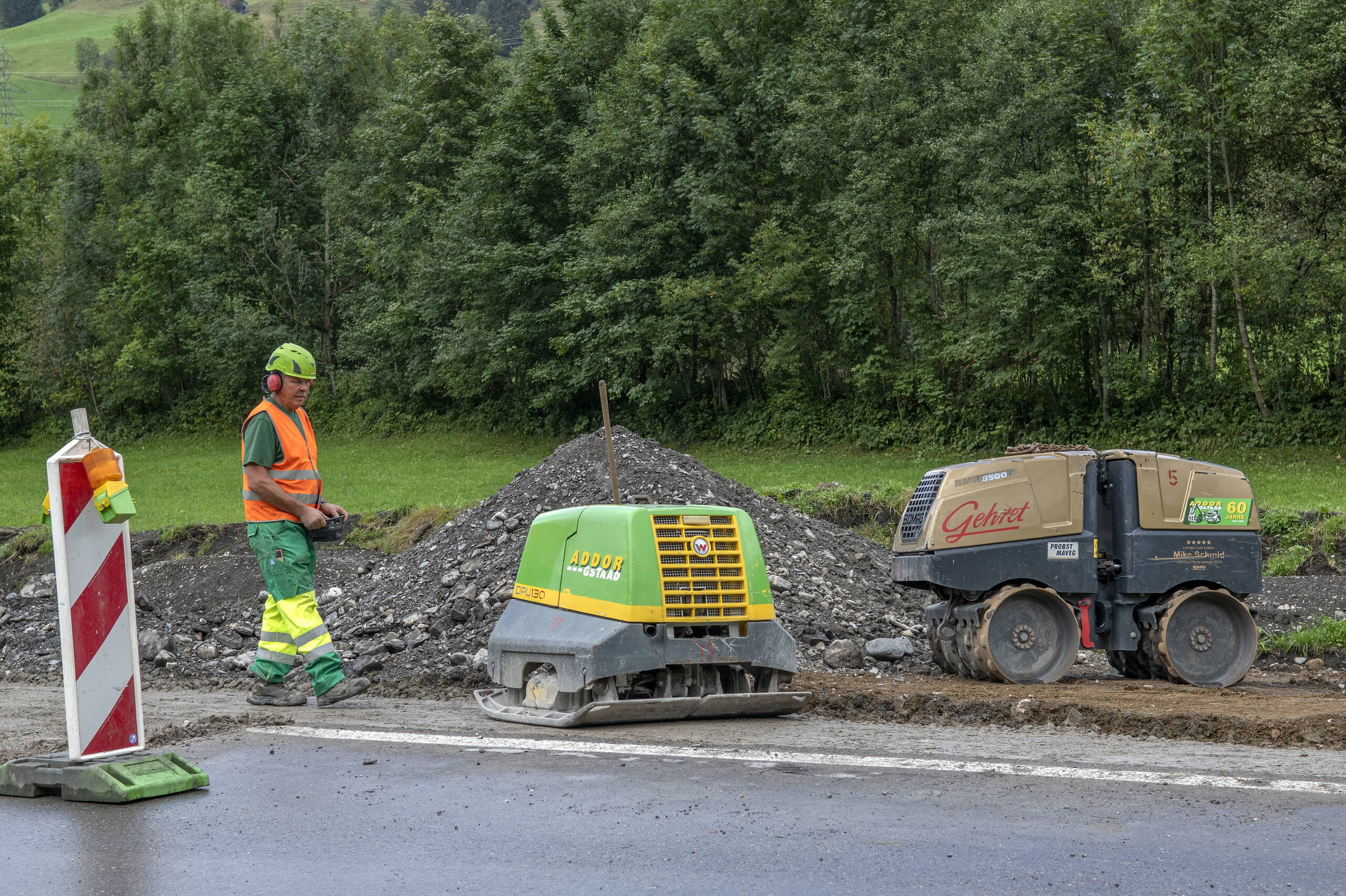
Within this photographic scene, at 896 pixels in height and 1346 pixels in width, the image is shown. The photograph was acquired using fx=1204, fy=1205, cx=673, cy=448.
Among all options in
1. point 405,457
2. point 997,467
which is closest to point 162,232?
point 405,457

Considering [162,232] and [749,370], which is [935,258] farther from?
[162,232]

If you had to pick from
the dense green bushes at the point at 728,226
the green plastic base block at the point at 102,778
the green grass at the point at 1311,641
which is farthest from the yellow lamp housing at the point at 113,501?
the dense green bushes at the point at 728,226

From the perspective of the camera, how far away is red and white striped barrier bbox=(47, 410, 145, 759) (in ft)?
17.5

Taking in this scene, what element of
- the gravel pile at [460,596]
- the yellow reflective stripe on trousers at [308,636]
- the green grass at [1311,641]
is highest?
the yellow reflective stripe on trousers at [308,636]

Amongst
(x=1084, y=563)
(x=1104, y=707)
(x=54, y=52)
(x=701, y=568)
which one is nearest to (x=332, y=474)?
(x=1084, y=563)

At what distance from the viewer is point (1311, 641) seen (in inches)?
454

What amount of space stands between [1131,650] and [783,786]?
201 inches

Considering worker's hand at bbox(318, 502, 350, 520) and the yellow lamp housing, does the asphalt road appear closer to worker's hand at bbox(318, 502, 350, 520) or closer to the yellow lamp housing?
the yellow lamp housing

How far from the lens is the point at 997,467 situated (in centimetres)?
901

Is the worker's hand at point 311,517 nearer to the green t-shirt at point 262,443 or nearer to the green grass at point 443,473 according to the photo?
the green t-shirt at point 262,443

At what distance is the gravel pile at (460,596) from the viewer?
32.6 feet

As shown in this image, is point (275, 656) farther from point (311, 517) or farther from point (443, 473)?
point (443, 473)

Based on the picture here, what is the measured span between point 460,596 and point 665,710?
4.12 meters

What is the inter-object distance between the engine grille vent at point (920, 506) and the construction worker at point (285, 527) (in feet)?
14.0
